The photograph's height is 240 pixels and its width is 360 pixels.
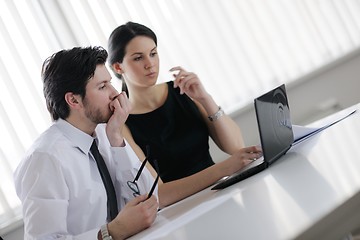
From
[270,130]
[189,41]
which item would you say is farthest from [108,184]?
[189,41]

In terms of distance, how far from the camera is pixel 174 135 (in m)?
2.73

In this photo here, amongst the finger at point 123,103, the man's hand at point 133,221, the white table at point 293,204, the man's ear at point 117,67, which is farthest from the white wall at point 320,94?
the man's hand at point 133,221

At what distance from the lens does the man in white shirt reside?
65.9 inches

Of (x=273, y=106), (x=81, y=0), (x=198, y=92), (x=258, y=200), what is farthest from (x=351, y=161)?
(x=81, y=0)

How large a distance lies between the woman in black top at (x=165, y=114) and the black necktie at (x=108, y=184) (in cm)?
49

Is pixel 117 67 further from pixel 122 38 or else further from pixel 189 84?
pixel 189 84

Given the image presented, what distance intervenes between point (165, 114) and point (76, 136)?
2.75 feet

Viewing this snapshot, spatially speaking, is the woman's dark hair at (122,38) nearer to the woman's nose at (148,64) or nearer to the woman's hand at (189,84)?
the woman's nose at (148,64)

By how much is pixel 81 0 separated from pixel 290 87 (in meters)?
1.50

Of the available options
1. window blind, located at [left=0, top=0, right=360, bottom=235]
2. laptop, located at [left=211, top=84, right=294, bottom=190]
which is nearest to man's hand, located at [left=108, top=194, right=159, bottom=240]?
laptop, located at [left=211, top=84, right=294, bottom=190]

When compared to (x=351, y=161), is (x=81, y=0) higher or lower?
higher

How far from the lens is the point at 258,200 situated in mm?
1173

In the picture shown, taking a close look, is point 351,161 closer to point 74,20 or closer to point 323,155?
point 323,155

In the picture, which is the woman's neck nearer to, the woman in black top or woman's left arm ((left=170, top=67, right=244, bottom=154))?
the woman in black top
